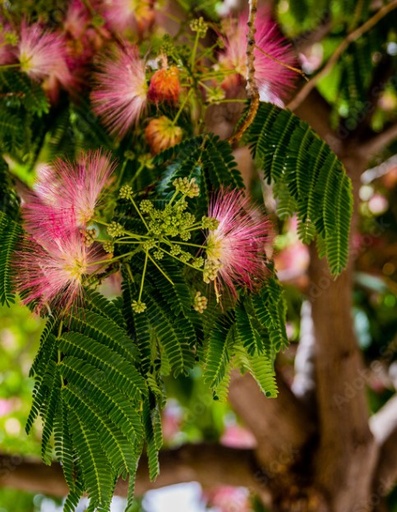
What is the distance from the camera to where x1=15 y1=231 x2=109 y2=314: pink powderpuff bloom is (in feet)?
4.35

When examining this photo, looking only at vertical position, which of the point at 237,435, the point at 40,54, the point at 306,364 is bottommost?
the point at 237,435

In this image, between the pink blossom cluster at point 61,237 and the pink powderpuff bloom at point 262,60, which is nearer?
the pink blossom cluster at point 61,237

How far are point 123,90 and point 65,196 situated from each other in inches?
16.4

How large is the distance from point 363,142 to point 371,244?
43.0 inches


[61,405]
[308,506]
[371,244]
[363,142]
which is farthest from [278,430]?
[61,405]

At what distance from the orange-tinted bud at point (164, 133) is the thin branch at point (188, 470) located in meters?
1.31

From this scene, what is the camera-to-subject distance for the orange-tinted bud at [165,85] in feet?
5.34

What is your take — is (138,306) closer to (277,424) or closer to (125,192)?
(125,192)

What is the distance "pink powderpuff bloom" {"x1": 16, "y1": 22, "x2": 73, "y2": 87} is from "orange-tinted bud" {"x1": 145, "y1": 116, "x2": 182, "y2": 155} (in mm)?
328

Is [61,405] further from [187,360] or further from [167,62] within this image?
[167,62]

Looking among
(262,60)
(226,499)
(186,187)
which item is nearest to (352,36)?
(262,60)

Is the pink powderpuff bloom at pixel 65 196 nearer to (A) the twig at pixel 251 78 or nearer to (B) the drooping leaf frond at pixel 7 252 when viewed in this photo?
(B) the drooping leaf frond at pixel 7 252

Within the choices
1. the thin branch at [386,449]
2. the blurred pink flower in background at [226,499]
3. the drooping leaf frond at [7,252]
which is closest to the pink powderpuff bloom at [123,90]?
the drooping leaf frond at [7,252]

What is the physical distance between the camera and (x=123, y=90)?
173cm
